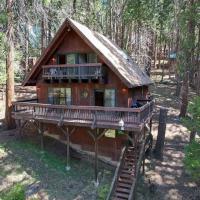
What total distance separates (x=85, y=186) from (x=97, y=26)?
90.4 feet

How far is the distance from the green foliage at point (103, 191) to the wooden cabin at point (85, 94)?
7.85 feet

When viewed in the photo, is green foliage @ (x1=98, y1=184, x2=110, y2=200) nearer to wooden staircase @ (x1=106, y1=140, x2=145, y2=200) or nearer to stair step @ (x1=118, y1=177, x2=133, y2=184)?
wooden staircase @ (x1=106, y1=140, x2=145, y2=200)

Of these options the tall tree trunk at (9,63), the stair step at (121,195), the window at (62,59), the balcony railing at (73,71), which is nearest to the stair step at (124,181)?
the stair step at (121,195)

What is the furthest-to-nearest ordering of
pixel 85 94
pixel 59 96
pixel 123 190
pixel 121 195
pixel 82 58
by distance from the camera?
1. pixel 59 96
2. pixel 82 58
3. pixel 85 94
4. pixel 123 190
5. pixel 121 195

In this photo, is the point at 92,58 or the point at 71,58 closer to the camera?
the point at 92,58

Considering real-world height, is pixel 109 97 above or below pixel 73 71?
below

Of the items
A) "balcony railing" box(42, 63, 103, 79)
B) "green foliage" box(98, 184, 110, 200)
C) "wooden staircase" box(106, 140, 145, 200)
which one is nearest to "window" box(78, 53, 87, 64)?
"balcony railing" box(42, 63, 103, 79)

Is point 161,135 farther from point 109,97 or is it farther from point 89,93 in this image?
point 89,93

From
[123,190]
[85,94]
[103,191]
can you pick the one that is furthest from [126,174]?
[85,94]

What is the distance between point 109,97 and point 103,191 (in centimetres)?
654

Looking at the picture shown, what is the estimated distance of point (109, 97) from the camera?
20.0 m

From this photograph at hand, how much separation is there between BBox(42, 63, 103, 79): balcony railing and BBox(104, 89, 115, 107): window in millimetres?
1510

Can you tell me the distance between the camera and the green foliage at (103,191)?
56.4 ft

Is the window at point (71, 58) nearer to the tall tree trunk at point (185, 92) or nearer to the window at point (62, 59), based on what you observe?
the window at point (62, 59)
